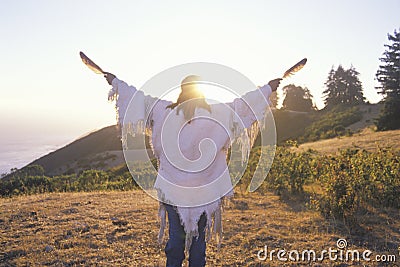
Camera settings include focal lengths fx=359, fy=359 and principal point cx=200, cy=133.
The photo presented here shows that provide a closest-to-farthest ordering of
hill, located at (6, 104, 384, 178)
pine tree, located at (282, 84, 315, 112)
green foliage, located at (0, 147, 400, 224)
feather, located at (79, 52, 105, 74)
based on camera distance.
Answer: feather, located at (79, 52, 105, 74) → green foliage, located at (0, 147, 400, 224) → hill, located at (6, 104, 384, 178) → pine tree, located at (282, 84, 315, 112)

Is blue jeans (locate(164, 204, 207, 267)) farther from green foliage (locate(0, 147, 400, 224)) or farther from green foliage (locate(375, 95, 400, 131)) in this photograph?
green foliage (locate(375, 95, 400, 131))

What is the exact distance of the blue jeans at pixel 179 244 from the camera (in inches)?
112

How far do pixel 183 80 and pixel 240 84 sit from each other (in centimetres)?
46

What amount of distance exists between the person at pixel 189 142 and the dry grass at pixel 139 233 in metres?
1.51

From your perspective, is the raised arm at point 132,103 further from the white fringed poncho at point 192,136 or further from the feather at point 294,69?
the feather at point 294,69

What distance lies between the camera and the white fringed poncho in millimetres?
2670

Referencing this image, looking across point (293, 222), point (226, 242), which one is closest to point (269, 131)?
point (226, 242)

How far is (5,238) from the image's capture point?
4.86 metres

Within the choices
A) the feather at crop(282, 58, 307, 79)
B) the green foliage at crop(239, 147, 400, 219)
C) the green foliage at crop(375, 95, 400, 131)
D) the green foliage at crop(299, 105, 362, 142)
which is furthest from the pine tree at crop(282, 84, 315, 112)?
the feather at crop(282, 58, 307, 79)

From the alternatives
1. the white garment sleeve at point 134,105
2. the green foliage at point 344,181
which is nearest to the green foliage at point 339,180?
the green foliage at point 344,181

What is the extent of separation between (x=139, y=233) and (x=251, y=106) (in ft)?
10.4

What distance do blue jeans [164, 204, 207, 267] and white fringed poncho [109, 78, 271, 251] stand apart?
7 centimetres

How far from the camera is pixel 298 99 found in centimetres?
4491

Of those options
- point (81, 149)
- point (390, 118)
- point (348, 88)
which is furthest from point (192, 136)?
point (348, 88)
